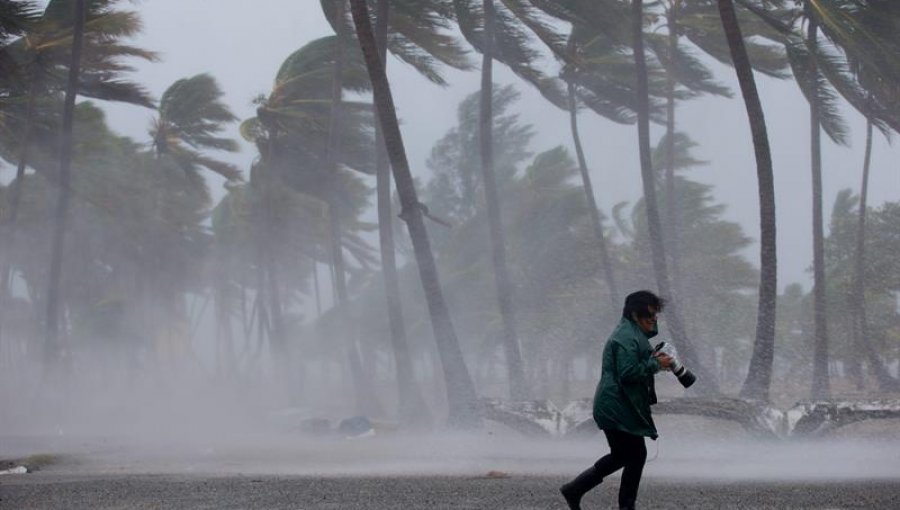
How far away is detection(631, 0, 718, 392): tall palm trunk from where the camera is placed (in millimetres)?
18703

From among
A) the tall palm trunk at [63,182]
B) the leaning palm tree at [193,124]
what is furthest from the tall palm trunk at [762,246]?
the leaning palm tree at [193,124]

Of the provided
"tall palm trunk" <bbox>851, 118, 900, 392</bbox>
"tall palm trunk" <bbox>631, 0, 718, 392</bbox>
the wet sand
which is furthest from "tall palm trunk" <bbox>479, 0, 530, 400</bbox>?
the wet sand

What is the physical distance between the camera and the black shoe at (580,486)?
641 cm

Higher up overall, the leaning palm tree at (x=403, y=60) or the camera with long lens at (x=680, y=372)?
the leaning palm tree at (x=403, y=60)

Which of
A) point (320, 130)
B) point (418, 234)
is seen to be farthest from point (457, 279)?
point (418, 234)

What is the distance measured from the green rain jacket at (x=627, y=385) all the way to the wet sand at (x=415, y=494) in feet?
4.17

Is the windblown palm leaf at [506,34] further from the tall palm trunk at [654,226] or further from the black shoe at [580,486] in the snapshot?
the black shoe at [580,486]

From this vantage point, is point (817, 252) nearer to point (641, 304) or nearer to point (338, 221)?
point (338, 221)

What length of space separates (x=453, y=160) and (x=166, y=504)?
141ft

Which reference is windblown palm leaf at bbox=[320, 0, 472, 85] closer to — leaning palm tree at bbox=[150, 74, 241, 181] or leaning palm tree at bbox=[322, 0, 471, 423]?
leaning palm tree at bbox=[322, 0, 471, 423]

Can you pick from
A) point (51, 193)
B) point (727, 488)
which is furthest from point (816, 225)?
point (51, 193)

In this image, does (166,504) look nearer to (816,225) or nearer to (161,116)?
(816,225)

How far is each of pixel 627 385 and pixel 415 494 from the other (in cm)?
268

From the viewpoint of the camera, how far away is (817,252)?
2309 centimetres
